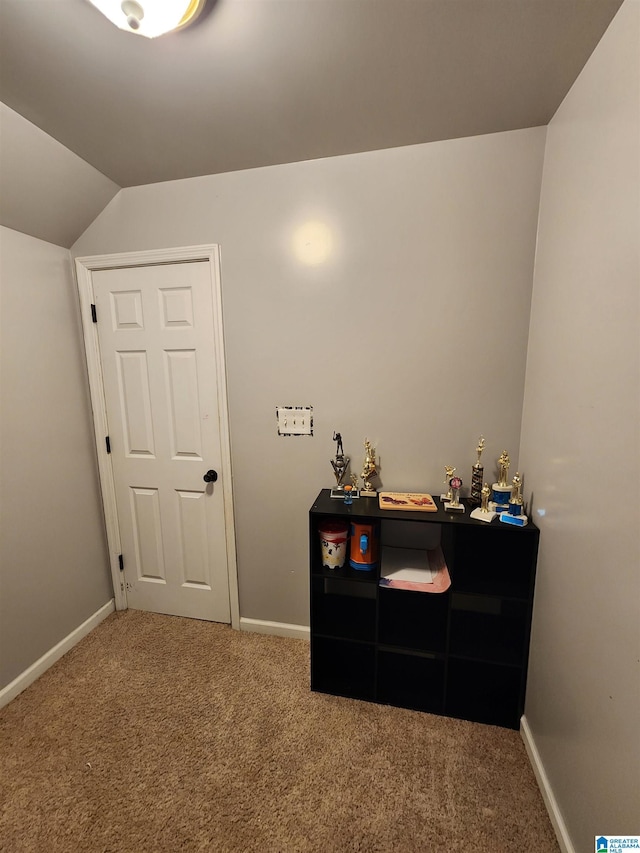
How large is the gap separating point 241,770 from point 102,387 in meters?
1.95

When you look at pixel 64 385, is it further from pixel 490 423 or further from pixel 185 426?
pixel 490 423

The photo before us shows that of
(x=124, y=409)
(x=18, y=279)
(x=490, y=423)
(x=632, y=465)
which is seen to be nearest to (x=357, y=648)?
(x=490, y=423)

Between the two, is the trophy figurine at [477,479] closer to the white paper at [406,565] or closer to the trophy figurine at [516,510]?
the trophy figurine at [516,510]

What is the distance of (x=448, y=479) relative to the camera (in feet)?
5.39

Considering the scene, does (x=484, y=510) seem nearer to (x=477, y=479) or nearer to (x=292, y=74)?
(x=477, y=479)

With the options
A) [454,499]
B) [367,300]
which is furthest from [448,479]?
[367,300]

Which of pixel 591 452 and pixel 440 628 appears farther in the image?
pixel 440 628

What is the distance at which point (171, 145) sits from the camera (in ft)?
4.86

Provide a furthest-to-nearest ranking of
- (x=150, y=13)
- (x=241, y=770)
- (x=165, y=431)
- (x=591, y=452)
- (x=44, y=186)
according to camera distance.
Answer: (x=165, y=431) < (x=44, y=186) < (x=241, y=770) < (x=591, y=452) < (x=150, y=13)

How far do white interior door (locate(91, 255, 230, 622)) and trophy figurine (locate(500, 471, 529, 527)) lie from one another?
143 centimetres

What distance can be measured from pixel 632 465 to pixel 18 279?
2.49 m

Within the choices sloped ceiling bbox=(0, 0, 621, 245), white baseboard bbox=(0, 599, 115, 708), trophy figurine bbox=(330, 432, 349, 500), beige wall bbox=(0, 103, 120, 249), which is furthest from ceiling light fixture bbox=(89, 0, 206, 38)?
white baseboard bbox=(0, 599, 115, 708)

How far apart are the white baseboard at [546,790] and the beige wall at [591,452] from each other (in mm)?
31

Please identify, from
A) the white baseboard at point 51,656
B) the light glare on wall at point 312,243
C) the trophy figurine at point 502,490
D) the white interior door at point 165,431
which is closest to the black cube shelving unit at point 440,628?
the trophy figurine at point 502,490
